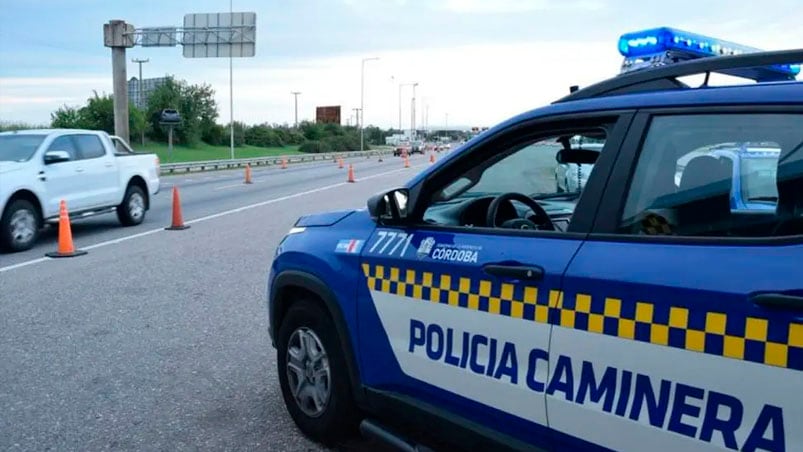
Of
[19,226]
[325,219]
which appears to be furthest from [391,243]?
[19,226]

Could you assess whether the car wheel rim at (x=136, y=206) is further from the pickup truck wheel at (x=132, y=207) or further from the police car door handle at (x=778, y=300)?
the police car door handle at (x=778, y=300)

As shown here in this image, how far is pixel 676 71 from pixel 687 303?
3.17 feet

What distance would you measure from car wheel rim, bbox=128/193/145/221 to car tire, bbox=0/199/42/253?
244 cm

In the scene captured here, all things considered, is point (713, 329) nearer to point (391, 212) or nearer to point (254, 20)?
point (391, 212)

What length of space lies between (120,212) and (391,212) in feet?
36.2

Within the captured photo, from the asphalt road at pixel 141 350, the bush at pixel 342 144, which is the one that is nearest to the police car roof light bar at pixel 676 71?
the asphalt road at pixel 141 350

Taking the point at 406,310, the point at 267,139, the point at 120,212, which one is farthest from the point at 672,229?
the point at 267,139

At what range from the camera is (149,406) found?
4.43 m

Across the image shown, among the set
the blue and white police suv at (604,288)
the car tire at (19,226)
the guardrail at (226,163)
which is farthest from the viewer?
the guardrail at (226,163)

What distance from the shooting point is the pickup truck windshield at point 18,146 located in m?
10.9

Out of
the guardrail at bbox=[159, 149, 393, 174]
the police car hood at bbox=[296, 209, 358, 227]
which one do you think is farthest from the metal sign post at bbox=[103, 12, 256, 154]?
the police car hood at bbox=[296, 209, 358, 227]

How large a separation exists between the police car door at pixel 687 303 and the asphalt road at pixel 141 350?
206 centimetres

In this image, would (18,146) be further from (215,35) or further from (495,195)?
(215,35)

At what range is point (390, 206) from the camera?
3.40m
